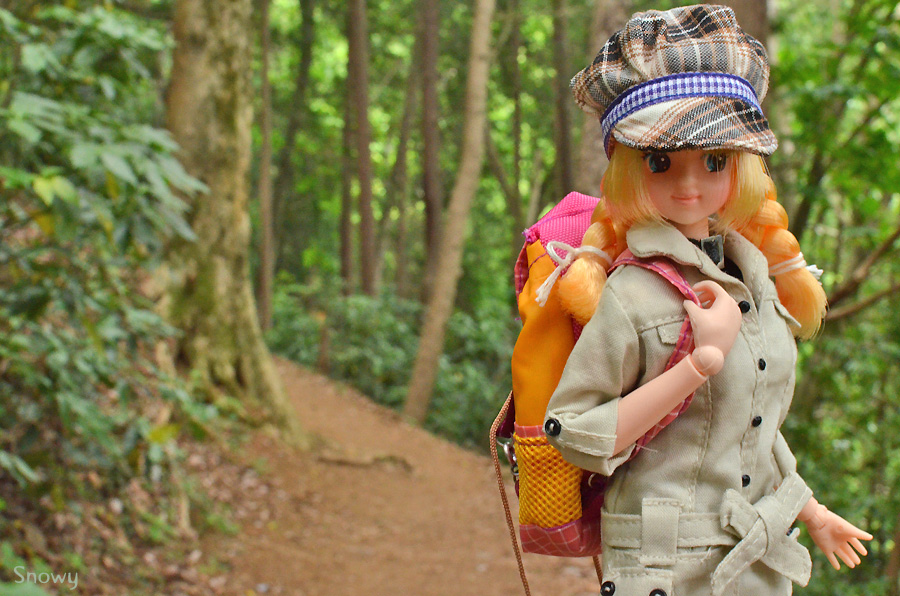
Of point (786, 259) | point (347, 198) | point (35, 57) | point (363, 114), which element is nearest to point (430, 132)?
point (363, 114)

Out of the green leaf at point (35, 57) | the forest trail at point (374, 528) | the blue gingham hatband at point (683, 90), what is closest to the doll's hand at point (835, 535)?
the blue gingham hatband at point (683, 90)

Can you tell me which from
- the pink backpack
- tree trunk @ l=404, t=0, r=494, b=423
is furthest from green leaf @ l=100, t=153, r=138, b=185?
tree trunk @ l=404, t=0, r=494, b=423

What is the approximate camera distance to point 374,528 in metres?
6.66

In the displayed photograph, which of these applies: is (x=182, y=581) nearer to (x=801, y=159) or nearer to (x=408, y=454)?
(x=408, y=454)

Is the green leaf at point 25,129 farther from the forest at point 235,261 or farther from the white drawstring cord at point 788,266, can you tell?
the white drawstring cord at point 788,266

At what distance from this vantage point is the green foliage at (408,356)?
1194 cm

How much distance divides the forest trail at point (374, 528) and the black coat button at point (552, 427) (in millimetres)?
3800

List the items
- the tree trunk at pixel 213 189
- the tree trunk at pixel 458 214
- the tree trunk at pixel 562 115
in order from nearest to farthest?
the tree trunk at pixel 213 189, the tree trunk at pixel 458 214, the tree trunk at pixel 562 115

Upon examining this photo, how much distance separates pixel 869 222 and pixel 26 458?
7.61 meters

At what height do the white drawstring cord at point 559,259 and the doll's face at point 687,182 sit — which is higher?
the doll's face at point 687,182

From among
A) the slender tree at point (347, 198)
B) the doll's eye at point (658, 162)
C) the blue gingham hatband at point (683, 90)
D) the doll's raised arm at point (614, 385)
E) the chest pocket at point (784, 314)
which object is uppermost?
the blue gingham hatband at point (683, 90)

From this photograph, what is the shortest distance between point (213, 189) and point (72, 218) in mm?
4069

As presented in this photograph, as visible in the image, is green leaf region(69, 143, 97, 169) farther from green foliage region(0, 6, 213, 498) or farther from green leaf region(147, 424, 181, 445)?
green leaf region(147, 424, 181, 445)

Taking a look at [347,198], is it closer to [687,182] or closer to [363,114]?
[363,114]
